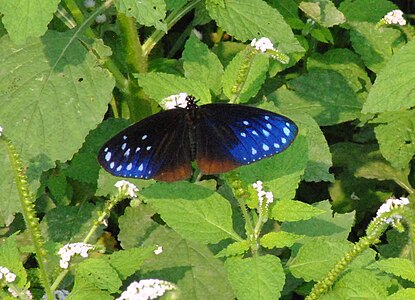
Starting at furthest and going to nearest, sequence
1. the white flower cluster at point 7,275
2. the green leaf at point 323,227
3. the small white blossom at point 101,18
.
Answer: the small white blossom at point 101,18
the green leaf at point 323,227
the white flower cluster at point 7,275

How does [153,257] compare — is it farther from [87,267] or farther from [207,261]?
[87,267]

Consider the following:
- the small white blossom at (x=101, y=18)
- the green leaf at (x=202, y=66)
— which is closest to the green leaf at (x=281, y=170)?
the green leaf at (x=202, y=66)

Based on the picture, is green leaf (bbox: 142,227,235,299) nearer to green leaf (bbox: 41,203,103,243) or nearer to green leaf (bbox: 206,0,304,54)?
green leaf (bbox: 41,203,103,243)

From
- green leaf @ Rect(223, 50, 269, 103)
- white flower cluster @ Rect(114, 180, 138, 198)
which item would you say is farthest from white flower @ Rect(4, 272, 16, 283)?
green leaf @ Rect(223, 50, 269, 103)

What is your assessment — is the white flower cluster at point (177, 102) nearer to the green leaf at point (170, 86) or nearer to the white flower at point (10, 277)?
the green leaf at point (170, 86)

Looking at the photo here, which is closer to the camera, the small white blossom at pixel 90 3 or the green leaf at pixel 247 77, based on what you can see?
the green leaf at pixel 247 77

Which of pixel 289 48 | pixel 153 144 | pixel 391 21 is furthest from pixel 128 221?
pixel 391 21
